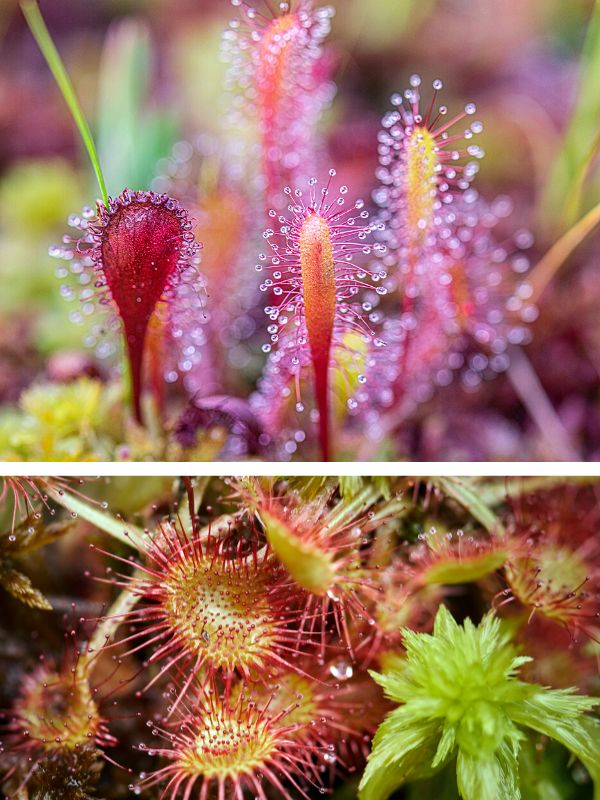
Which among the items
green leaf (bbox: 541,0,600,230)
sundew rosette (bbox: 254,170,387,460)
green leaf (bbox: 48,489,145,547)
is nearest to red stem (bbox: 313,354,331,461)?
sundew rosette (bbox: 254,170,387,460)

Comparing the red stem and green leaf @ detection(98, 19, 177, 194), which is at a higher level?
green leaf @ detection(98, 19, 177, 194)

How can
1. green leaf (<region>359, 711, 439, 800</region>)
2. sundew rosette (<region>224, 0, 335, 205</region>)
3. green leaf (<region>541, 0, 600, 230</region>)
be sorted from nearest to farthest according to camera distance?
green leaf (<region>359, 711, 439, 800</region>) → sundew rosette (<region>224, 0, 335, 205</region>) → green leaf (<region>541, 0, 600, 230</region>)

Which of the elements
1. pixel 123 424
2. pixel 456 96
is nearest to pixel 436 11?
pixel 456 96

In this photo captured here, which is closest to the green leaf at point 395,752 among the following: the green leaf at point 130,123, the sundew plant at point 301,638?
the sundew plant at point 301,638

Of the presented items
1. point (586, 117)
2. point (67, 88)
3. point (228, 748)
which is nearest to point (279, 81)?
point (67, 88)

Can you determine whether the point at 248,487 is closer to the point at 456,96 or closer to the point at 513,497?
the point at 513,497

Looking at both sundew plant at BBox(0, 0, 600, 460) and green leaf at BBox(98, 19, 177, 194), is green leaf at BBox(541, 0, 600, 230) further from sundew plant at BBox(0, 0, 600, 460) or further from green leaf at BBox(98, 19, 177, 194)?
green leaf at BBox(98, 19, 177, 194)

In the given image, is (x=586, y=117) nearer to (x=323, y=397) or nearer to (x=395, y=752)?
(x=323, y=397)

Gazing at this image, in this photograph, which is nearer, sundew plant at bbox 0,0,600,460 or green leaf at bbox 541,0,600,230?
sundew plant at bbox 0,0,600,460
